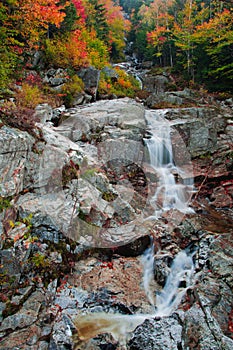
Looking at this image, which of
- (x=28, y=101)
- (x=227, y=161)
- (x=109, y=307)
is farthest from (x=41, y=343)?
(x=227, y=161)

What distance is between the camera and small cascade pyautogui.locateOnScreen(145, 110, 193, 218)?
916 cm

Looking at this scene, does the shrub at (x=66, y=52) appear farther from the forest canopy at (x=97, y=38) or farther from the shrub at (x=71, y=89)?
the shrub at (x=71, y=89)

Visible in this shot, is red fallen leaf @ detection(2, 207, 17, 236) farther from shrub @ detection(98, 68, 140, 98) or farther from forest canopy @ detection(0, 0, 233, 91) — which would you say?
shrub @ detection(98, 68, 140, 98)

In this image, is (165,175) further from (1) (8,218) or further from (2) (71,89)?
(2) (71,89)

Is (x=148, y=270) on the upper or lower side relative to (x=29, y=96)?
lower

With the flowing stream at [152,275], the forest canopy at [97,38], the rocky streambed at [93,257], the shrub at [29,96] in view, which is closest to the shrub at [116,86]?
the forest canopy at [97,38]

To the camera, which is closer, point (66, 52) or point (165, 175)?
point (165, 175)

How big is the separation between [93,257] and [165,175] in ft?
18.6

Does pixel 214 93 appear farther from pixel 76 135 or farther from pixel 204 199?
pixel 76 135

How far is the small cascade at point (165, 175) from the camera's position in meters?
9.16

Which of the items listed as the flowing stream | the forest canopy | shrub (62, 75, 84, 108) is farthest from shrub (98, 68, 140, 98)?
the flowing stream

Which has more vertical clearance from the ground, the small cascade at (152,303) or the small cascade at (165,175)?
the small cascade at (165,175)

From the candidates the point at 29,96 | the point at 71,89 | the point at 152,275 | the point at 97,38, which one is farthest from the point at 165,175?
the point at 97,38

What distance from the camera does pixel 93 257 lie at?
620 cm
